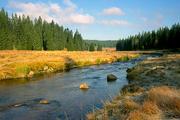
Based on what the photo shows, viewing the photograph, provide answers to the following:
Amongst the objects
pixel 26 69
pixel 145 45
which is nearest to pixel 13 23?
pixel 26 69

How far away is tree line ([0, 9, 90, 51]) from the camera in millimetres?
90375

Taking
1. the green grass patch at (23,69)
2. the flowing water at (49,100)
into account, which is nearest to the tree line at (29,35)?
the green grass patch at (23,69)

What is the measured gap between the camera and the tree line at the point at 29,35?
90375 mm

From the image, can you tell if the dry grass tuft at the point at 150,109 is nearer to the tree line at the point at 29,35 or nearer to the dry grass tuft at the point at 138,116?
the dry grass tuft at the point at 138,116

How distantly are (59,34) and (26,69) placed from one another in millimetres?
87161

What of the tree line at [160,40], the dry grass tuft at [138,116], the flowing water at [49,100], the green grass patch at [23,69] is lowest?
the flowing water at [49,100]

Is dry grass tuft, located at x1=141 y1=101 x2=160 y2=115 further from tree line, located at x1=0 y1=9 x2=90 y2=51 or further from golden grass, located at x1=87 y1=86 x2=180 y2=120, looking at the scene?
tree line, located at x1=0 y1=9 x2=90 y2=51

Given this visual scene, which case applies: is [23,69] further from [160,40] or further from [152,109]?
[160,40]

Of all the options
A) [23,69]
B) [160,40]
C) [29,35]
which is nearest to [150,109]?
[23,69]

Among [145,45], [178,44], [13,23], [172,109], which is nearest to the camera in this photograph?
[172,109]

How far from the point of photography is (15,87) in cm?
3281

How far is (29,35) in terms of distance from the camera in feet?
330

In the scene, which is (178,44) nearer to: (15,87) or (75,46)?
(75,46)

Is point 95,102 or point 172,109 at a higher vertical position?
point 172,109
